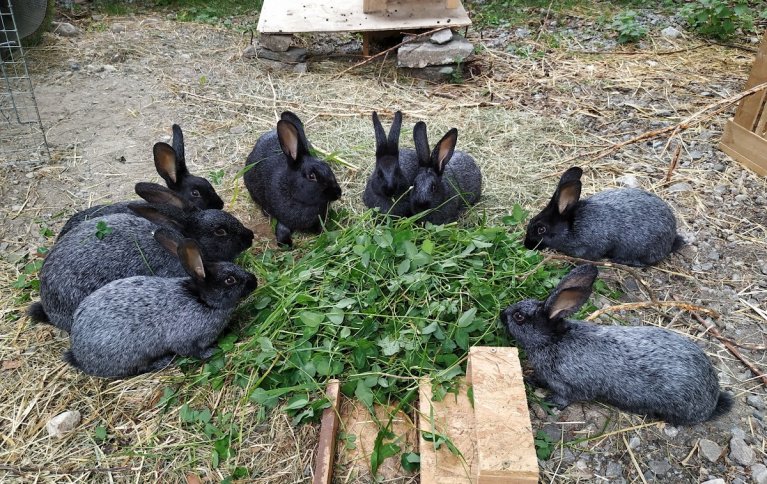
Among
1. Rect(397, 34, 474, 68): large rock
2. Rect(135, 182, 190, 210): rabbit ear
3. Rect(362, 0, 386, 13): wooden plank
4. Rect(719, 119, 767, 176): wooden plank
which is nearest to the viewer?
Rect(135, 182, 190, 210): rabbit ear

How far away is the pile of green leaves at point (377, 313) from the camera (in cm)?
351

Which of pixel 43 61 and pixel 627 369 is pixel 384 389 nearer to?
pixel 627 369

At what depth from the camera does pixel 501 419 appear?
9.64 feet

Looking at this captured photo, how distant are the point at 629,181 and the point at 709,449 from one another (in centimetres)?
295

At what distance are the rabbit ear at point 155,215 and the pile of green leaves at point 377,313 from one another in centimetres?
71

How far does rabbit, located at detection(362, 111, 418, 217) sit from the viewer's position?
480cm

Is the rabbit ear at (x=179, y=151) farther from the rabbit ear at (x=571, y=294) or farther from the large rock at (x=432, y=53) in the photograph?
the large rock at (x=432, y=53)

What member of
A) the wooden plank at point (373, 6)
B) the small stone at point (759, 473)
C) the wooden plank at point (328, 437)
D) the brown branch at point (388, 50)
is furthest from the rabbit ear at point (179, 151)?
the small stone at point (759, 473)

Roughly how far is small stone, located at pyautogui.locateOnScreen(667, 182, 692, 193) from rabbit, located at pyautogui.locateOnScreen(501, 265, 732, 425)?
238cm

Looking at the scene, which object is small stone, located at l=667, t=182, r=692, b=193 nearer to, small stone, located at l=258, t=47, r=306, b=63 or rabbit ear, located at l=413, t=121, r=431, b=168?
rabbit ear, located at l=413, t=121, r=431, b=168

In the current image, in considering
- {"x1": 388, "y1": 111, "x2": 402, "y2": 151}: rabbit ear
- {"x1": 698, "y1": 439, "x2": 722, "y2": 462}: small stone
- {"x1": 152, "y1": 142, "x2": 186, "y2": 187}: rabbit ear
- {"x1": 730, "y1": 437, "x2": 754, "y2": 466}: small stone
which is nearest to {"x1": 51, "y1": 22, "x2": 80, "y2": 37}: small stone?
{"x1": 152, "y1": 142, "x2": 186, "y2": 187}: rabbit ear

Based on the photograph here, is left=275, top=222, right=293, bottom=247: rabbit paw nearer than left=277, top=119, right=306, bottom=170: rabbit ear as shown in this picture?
No

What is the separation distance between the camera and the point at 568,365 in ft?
11.4

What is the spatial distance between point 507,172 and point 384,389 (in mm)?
3082
